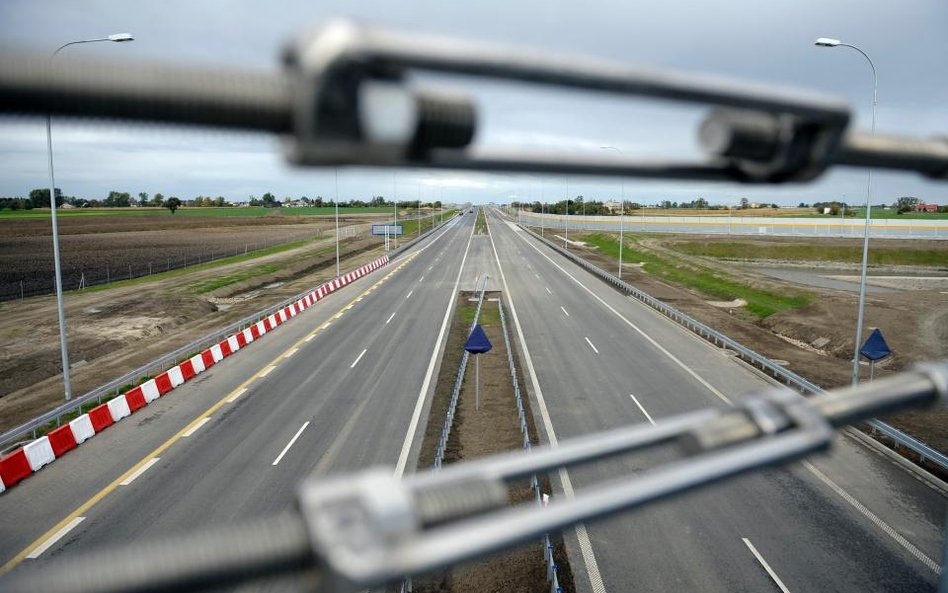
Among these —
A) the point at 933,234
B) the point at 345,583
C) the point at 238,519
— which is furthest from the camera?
the point at 933,234

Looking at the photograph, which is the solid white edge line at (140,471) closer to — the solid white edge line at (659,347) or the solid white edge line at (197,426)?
the solid white edge line at (197,426)

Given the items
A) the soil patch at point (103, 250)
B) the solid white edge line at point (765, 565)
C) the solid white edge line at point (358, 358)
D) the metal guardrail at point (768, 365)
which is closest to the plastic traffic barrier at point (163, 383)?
the solid white edge line at point (358, 358)

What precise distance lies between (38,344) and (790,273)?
225 ft

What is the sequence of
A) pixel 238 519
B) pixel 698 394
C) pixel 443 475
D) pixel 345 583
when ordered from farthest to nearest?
pixel 698 394
pixel 238 519
pixel 443 475
pixel 345 583

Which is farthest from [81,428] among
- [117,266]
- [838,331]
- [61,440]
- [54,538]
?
[117,266]

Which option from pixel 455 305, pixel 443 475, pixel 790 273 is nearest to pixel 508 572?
pixel 443 475

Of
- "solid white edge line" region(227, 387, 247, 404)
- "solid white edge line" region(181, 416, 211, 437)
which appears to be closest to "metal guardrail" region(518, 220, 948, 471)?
"solid white edge line" region(181, 416, 211, 437)

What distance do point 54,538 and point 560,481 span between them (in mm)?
10630

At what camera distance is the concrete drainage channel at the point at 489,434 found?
10.0 meters

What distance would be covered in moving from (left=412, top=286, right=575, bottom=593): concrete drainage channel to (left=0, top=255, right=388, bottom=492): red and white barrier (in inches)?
362

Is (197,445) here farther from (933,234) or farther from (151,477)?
(933,234)

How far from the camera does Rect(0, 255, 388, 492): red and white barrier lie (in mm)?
13201

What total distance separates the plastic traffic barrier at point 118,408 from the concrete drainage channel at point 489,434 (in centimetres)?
919

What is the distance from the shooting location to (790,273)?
64875 mm
